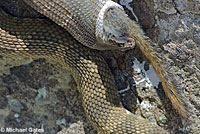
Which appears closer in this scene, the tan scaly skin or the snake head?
the snake head

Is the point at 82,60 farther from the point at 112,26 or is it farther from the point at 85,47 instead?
the point at 112,26

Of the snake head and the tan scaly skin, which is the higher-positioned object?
the snake head

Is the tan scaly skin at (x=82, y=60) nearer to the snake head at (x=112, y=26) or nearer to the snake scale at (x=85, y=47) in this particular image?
the snake scale at (x=85, y=47)

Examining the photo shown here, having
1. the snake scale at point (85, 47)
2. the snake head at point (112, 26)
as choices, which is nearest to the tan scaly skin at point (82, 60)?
the snake scale at point (85, 47)

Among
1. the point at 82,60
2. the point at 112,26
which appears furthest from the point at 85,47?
the point at 112,26

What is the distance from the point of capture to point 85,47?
2.51 meters

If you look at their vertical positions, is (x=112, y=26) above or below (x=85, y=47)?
above

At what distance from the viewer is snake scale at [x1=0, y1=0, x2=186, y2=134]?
2359mm

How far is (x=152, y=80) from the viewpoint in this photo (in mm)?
2656

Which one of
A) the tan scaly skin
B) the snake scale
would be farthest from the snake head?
the tan scaly skin

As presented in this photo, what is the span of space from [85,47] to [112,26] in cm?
31

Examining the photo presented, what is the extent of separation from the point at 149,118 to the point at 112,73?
1.45ft

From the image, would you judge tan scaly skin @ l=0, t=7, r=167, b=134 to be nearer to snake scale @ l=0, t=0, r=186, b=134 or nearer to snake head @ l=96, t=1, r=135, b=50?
snake scale @ l=0, t=0, r=186, b=134

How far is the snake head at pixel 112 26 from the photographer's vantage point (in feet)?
7.48
